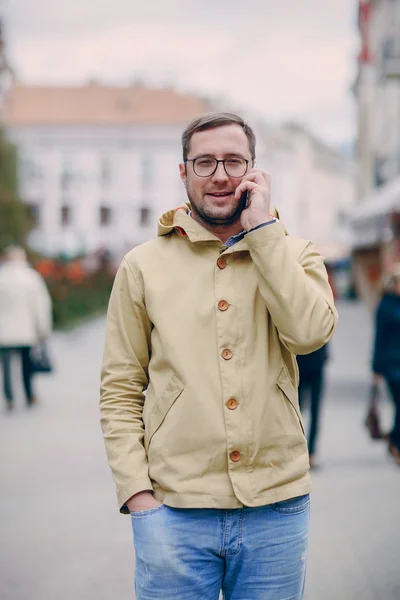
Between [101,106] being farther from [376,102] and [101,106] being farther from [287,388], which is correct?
[287,388]

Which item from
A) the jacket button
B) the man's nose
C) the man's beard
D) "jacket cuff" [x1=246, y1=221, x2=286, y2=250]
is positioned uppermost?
the man's nose

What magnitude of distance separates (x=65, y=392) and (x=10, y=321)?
2.11m

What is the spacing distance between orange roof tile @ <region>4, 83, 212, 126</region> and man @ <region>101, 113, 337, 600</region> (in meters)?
70.2

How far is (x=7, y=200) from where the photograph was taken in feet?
102

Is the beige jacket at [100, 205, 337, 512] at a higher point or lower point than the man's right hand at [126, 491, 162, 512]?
higher

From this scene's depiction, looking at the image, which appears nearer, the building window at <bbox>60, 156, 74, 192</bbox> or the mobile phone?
the mobile phone

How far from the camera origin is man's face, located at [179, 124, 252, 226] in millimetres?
2678

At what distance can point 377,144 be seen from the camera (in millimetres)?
33438

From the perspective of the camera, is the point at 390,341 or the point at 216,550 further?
the point at 390,341

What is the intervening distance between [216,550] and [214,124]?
3.70 ft

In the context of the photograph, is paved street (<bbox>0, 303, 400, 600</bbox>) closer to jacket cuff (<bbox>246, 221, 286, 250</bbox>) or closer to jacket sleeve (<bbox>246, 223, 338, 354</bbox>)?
jacket sleeve (<bbox>246, 223, 338, 354</bbox>)

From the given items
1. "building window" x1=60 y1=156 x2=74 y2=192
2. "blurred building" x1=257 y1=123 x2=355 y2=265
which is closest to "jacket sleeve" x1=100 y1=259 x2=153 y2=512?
"building window" x1=60 y1=156 x2=74 y2=192

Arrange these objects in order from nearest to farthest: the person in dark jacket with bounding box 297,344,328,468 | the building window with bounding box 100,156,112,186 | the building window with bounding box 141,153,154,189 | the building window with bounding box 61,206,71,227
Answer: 1. the person in dark jacket with bounding box 297,344,328,468
2. the building window with bounding box 141,153,154,189
3. the building window with bounding box 100,156,112,186
4. the building window with bounding box 61,206,71,227

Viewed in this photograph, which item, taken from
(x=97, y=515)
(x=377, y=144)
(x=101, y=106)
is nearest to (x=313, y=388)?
(x=97, y=515)
